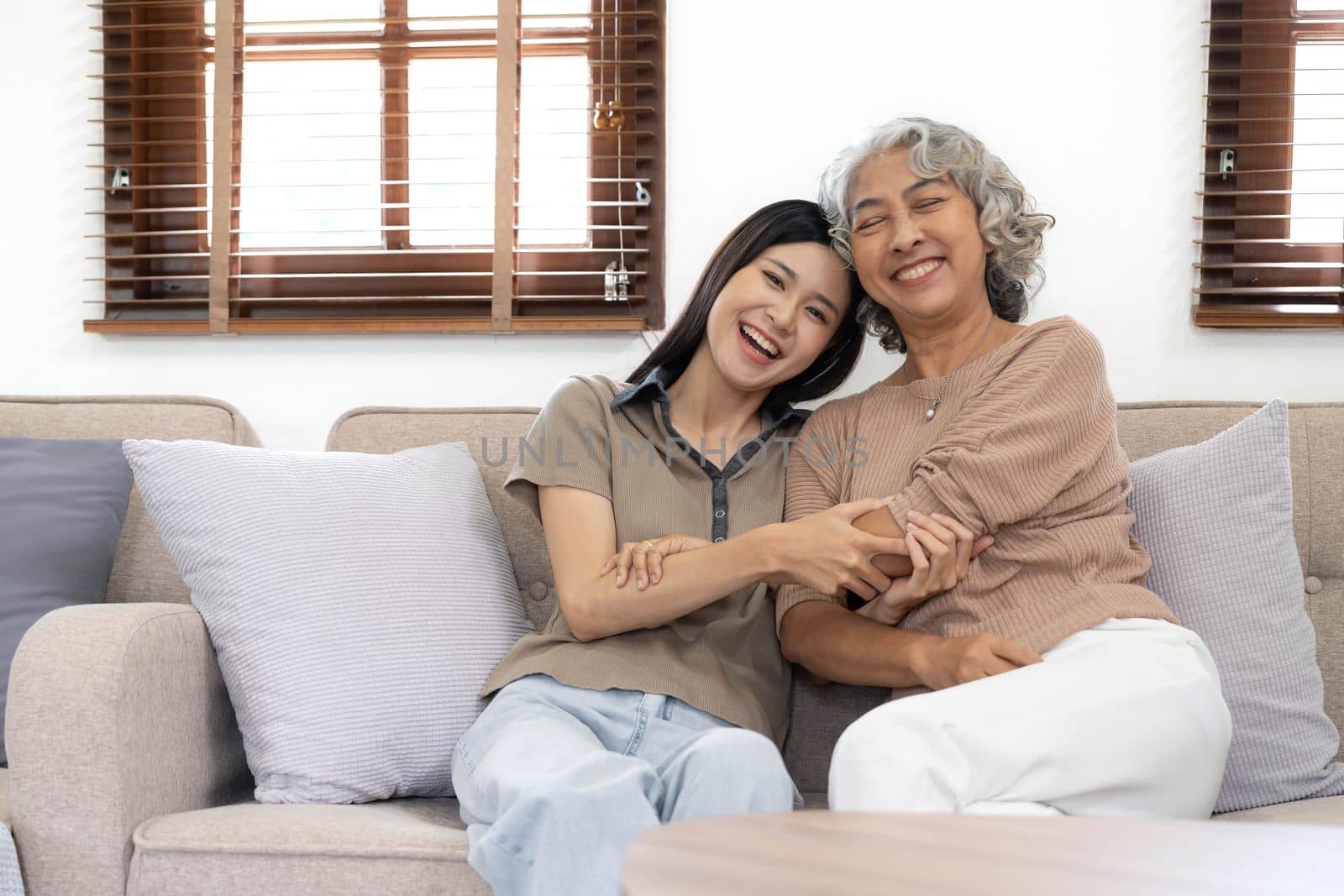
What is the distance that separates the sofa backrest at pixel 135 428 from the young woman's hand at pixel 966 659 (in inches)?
47.2

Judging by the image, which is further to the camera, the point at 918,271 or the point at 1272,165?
the point at 1272,165

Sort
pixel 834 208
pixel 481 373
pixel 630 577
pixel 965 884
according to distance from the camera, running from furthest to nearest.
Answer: pixel 481 373, pixel 834 208, pixel 630 577, pixel 965 884

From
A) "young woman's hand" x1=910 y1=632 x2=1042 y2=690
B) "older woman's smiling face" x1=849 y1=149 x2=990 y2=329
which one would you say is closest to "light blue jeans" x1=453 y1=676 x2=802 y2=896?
"young woman's hand" x1=910 y1=632 x2=1042 y2=690

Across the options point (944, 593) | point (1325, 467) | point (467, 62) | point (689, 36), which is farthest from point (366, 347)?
point (1325, 467)

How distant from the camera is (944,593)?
1.45m

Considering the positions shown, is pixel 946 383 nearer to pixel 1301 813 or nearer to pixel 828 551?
pixel 828 551

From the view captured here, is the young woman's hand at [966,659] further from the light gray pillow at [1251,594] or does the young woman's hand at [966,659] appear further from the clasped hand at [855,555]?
the light gray pillow at [1251,594]

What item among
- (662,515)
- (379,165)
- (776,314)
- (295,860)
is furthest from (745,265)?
(295,860)

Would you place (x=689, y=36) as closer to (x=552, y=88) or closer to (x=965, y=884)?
(x=552, y=88)

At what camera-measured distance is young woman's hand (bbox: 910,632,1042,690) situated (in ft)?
4.29

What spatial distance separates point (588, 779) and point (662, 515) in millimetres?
486

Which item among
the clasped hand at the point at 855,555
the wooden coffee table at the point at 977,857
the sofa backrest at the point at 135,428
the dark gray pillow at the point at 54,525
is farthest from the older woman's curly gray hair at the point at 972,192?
the dark gray pillow at the point at 54,525

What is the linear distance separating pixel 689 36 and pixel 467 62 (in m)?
0.45

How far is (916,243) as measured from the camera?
62.2 inches
